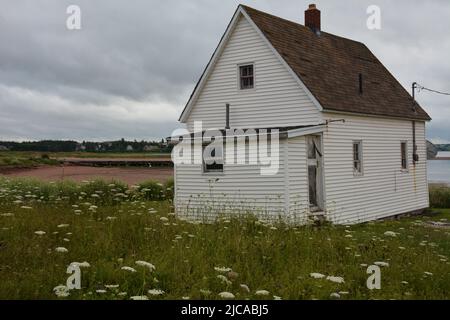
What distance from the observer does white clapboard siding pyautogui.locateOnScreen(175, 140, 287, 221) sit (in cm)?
1619

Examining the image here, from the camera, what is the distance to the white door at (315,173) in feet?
57.9

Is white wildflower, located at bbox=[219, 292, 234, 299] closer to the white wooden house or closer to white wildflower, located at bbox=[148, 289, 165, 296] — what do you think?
white wildflower, located at bbox=[148, 289, 165, 296]

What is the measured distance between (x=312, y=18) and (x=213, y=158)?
32.9 ft

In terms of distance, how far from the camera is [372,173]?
20688mm

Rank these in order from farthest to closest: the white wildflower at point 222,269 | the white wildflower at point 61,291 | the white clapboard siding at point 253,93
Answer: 1. the white clapboard siding at point 253,93
2. the white wildflower at point 222,269
3. the white wildflower at point 61,291

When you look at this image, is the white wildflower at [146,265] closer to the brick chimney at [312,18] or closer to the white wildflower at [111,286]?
the white wildflower at [111,286]

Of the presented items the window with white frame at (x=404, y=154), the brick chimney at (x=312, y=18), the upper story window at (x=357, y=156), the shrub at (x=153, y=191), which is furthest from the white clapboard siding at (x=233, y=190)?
the window with white frame at (x=404, y=154)

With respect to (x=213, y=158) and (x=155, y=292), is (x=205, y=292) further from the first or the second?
(x=213, y=158)

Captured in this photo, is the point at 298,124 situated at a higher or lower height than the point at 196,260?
higher

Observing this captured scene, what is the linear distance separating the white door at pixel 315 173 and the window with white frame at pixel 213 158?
3118 mm

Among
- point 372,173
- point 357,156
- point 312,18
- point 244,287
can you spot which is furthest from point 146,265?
point 312,18

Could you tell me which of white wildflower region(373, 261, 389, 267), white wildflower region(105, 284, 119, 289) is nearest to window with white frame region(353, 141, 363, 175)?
white wildflower region(373, 261, 389, 267)
